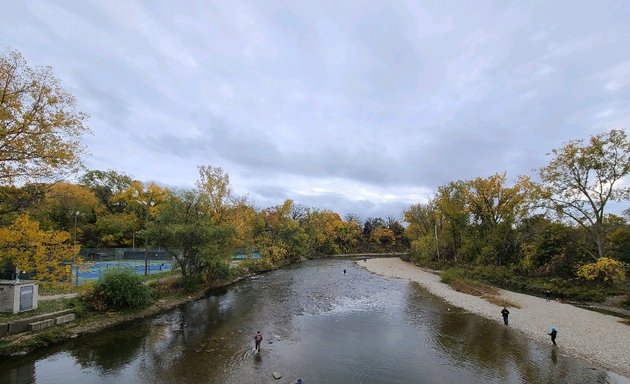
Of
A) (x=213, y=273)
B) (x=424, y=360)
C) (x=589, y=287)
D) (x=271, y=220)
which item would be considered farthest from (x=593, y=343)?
(x=271, y=220)

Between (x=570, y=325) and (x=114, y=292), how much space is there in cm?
3249

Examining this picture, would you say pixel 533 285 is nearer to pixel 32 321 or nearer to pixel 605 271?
pixel 605 271

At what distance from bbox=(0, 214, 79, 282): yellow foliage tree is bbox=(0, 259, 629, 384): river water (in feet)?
15.3

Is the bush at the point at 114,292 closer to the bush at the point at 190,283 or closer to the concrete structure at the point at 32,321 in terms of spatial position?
the concrete structure at the point at 32,321

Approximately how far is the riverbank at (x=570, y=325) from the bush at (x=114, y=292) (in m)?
27.0

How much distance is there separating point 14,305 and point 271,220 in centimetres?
5367

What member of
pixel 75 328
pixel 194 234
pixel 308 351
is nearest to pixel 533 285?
pixel 308 351

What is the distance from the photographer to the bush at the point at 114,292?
2428cm

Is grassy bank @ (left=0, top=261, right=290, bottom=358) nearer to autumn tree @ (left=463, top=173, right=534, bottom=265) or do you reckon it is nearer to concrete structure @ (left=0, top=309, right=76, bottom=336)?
concrete structure @ (left=0, top=309, right=76, bottom=336)

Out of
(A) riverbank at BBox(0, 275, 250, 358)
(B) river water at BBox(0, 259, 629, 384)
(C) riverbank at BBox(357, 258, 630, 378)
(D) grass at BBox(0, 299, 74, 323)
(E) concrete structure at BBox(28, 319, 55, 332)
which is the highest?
(D) grass at BBox(0, 299, 74, 323)

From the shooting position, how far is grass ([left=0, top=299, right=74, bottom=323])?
1923cm

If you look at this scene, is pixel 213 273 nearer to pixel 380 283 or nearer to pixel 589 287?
pixel 380 283

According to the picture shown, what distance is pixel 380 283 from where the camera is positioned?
43.4 meters

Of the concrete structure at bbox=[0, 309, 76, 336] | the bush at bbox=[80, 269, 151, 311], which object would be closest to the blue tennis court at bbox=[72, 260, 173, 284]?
the bush at bbox=[80, 269, 151, 311]
